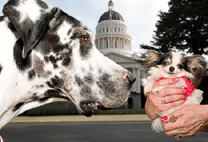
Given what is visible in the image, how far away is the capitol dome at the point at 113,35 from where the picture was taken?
90812mm

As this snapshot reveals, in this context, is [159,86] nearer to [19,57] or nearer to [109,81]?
[109,81]

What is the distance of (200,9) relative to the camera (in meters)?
28.6

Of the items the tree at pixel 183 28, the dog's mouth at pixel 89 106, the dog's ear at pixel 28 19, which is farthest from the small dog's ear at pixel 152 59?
the tree at pixel 183 28

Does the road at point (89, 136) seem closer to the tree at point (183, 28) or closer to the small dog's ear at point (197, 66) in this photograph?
the small dog's ear at point (197, 66)

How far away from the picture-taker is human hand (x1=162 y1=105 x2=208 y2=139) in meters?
2.60

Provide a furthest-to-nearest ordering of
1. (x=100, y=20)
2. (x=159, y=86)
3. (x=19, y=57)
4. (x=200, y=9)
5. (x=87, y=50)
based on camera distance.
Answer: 1. (x=100, y=20)
2. (x=200, y=9)
3. (x=159, y=86)
4. (x=87, y=50)
5. (x=19, y=57)

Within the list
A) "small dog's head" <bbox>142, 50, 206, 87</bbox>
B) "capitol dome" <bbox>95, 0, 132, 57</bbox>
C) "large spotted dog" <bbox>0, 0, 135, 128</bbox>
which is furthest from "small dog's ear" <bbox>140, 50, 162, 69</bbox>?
"capitol dome" <bbox>95, 0, 132, 57</bbox>

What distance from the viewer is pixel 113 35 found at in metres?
A: 91.5

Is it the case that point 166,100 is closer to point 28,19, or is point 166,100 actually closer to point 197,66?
→ point 28,19

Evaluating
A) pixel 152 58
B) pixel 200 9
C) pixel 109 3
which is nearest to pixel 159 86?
pixel 152 58

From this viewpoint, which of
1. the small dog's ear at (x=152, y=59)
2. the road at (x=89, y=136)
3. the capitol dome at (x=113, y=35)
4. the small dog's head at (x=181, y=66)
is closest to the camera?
the small dog's head at (x=181, y=66)

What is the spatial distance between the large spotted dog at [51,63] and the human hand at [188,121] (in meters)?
1.14

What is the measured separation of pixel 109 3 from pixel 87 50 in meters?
107

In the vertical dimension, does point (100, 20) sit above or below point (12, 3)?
above
